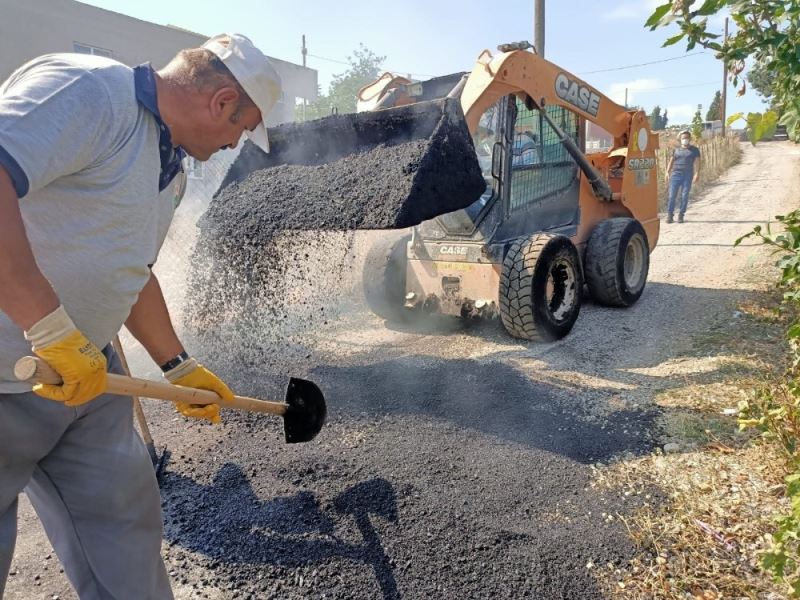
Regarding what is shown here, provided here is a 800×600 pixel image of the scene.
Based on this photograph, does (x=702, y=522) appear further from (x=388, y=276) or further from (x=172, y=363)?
(x=388, y=276)

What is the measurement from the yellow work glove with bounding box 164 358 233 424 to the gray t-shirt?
621 mm

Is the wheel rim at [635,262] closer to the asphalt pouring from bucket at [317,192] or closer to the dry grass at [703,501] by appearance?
the dry grass at [703,501]

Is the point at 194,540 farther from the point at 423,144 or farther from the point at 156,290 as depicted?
the point at 423,144

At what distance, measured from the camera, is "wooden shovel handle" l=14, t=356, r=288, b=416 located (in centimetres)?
139

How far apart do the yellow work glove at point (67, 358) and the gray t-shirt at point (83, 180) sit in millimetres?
165

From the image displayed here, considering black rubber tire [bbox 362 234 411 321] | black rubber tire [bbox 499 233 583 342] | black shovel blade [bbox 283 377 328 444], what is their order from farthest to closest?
black rubber tire [bbox 362 234 411 321] < black rubber tire [bbox 499 233 583 342] < black shovel blade [bbox 283 377 328 444]

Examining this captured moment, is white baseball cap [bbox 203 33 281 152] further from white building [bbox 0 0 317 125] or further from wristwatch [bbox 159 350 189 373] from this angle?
white building [bbox 0 0 317 125]

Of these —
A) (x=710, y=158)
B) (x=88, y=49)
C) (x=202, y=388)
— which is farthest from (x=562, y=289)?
(x=710, y=158)

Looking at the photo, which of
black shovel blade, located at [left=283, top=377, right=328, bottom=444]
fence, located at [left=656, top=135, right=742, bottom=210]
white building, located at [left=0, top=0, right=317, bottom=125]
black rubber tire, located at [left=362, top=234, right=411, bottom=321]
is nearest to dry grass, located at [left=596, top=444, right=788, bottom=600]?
black shovel blade, located at [left=283, top=377, right=328, bottom=444]

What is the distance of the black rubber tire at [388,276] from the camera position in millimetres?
5691

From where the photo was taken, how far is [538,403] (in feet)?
12.6

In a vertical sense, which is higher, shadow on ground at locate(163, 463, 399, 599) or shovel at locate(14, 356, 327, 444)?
shovel at locate(14, 356, 327, 444)

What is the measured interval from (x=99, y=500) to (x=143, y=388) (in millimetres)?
376

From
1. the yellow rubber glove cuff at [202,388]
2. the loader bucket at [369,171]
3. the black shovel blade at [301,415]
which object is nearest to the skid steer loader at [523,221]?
the loader bucket at [369,171]
